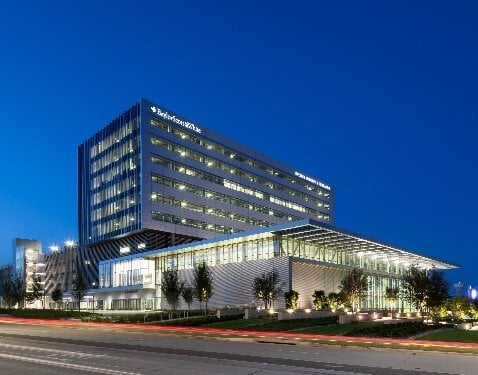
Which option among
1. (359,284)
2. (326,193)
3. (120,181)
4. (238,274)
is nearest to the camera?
(359,284)

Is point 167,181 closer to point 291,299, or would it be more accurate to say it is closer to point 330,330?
point 291,299

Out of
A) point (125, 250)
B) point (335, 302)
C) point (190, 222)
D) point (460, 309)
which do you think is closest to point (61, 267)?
point (125, 250)

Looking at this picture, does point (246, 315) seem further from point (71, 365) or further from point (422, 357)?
point (71, 365)

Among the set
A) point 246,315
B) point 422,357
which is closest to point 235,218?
point 246,315

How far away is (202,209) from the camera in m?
123

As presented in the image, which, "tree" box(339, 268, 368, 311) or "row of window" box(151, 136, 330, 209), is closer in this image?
"tree" box(339, 268, 368, 311)

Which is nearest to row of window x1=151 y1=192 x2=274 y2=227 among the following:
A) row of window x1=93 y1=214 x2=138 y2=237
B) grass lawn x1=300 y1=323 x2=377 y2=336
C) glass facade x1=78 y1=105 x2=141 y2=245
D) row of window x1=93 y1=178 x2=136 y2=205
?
glass facade x1=78 y1=105 x2=141 y2=245

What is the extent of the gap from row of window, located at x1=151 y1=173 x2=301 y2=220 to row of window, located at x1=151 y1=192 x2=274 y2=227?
245 centimetres

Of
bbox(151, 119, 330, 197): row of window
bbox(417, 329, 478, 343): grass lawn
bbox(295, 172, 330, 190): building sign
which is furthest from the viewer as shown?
bbox(295, 172, 330, 190): building sign

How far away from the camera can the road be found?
68.3 ft

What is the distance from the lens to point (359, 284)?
72.6 meters

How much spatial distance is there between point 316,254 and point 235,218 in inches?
1780

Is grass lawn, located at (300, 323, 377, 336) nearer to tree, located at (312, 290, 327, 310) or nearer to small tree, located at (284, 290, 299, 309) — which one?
small tree, located at (284, 290, 299, 309)

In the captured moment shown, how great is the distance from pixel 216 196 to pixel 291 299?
2300 inches
